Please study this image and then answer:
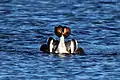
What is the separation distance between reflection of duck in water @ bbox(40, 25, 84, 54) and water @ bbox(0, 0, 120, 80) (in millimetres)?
330

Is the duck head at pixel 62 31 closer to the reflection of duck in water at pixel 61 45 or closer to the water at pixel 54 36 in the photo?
the reflection of duck in water at pixel 61 45

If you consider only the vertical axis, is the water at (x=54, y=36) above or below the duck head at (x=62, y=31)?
below

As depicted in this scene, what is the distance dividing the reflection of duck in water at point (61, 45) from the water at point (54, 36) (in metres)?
0.33

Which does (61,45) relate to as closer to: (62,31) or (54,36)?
(62,31)

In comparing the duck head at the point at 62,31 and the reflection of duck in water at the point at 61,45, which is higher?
the duck head at the point at 62,31

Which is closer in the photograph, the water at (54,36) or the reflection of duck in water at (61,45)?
the water at (54,36)

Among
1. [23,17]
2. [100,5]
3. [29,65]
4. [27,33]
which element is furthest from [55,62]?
[100,5]

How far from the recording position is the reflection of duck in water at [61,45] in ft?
87.5

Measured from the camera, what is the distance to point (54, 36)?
29.3 meters

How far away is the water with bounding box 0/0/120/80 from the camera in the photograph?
922 inches

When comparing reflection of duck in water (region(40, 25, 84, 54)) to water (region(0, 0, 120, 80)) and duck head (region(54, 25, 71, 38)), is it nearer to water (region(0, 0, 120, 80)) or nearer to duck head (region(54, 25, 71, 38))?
duck head (region(54, 25, 71, 38))

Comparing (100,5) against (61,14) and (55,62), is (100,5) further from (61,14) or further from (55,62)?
(55,62)

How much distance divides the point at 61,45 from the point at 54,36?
2582 millimetres

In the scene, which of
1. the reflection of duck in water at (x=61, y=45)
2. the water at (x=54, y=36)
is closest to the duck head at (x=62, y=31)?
the reflection of duck in water at (x=61, y=45)
